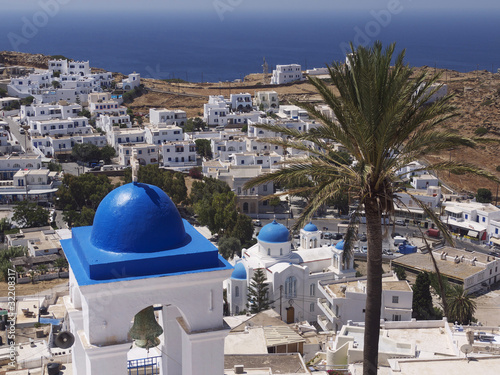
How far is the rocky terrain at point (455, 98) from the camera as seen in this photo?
70.2 m

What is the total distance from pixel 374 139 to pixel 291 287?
74.5 feet

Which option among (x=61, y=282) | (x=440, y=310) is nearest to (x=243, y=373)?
(x=440, y=310)

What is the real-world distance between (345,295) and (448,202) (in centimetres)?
2508

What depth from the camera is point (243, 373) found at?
53.3 feet

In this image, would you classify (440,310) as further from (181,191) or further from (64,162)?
(64,162)

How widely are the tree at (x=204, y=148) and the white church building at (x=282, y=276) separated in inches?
1408

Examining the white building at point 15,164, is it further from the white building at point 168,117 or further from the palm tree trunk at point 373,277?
the palm tree trunk at point 373,277

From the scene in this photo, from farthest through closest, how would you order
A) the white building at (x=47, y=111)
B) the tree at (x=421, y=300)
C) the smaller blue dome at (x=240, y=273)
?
the white building at (x=47, y=111)
the smaller blue dome at (x=240, y=273)
the tree at (x=421, y=300)

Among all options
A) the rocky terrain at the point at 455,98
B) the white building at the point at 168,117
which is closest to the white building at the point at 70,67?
the rocky terrain at the point at 455,98

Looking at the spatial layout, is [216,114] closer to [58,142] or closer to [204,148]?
[204,148]

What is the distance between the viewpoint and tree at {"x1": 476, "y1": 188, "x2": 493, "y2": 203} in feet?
185

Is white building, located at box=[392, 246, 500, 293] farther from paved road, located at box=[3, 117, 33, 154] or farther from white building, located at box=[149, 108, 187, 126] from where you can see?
white building, located at box=[149, 108, 187, 126]

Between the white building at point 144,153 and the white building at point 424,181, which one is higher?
the white building at point 144,153

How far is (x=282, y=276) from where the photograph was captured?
32.4 metres
